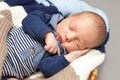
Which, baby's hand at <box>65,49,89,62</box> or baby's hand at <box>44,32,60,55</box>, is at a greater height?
baby's hand at <box>44,32,60,55</box>

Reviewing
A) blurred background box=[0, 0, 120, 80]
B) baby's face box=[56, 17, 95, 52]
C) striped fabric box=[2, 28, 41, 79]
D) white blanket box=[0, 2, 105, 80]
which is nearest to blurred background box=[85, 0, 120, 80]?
blurred background box=[0, 0, 120, 80]

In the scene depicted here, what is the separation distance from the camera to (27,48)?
119cm

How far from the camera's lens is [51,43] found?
1.18 metres

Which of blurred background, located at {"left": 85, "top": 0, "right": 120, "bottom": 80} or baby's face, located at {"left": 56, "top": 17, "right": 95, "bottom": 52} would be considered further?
blurred background, located at {"left": 85, "top": 0, "right": 120, "bottom": 80}

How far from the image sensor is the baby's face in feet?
3.99

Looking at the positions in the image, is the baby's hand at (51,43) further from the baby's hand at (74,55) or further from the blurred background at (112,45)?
the blurred background at (112,45)

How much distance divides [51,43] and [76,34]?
12 centimetres

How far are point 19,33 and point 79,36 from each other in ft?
0.87

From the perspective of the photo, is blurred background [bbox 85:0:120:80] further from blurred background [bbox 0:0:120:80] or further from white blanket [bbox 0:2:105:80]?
white blanket [bbox 0:2:105:80]

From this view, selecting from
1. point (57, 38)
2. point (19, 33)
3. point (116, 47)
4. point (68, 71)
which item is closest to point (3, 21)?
point (19, 33)

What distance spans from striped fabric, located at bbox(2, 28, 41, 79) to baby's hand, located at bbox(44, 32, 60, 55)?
0.20ft

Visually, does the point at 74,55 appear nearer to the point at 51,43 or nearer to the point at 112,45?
the point at 51,43

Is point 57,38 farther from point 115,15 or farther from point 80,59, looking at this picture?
point 115,15

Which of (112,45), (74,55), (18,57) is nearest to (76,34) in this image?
(74,55)
